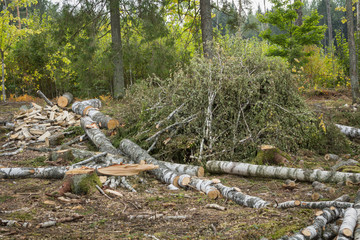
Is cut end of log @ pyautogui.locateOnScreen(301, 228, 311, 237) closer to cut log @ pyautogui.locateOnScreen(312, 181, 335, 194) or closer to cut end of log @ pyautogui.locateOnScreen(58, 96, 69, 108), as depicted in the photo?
cut log @ pyautogui.locateOnScreen(312, 181, 335, 194)

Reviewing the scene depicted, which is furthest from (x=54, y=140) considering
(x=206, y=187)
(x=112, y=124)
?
(x=206, y=187)

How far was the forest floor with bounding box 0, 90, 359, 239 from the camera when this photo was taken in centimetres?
256

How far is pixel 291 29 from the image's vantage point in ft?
46.3

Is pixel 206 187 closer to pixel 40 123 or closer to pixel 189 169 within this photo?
pixel 189 169

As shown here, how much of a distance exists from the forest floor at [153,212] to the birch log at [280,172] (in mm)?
108

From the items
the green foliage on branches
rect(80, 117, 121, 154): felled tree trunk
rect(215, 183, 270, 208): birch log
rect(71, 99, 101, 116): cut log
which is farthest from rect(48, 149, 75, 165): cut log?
the green foliage on branches

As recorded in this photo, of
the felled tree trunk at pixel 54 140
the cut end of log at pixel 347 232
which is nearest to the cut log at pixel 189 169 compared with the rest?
the cut end of log at pixel 347 232

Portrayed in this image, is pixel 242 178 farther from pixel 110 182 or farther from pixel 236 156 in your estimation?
pixel 110 182

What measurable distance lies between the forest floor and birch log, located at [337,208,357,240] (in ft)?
1.11

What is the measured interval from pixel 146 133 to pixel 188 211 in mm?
3179

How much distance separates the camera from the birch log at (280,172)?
4004mm

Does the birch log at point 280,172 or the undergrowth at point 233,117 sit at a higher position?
the undergrowth at point 233,117

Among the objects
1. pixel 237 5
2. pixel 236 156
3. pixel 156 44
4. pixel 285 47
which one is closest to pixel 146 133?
pixel 236 156

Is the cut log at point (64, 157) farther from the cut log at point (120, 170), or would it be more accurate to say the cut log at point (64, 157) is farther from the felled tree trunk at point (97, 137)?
the cut log at point (120, 170)
